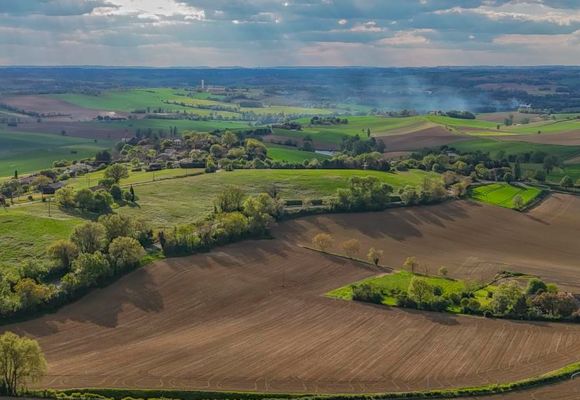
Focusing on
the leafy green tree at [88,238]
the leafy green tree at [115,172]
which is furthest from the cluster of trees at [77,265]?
the leafy green tree at [115,172]

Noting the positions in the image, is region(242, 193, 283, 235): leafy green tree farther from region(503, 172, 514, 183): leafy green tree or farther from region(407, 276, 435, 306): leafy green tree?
region(503, 172, 514, 183): leafy green tree

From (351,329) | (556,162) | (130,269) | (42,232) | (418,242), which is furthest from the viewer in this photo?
(556,162)

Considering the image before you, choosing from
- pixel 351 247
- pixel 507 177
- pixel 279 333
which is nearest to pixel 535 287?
pixel 351 247

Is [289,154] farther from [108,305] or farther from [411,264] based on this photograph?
[108,305]

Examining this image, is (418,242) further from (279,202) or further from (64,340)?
(64,340)

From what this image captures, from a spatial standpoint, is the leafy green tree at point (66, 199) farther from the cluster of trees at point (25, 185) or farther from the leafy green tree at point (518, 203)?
the leafy green tree at point (518, 203)

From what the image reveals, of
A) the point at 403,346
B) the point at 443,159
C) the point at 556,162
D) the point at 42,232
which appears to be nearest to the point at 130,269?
the point at 42,232
